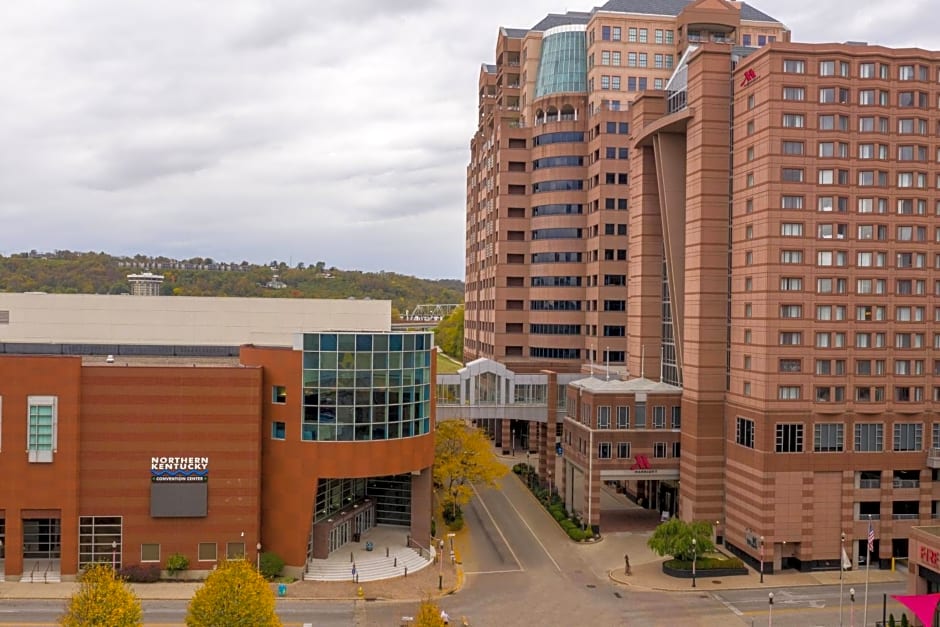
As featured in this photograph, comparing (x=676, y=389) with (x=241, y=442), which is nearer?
(x=241, y=442)

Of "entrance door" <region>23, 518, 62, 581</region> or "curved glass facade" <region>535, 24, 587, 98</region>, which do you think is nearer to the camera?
"entrance door" <region>23, 518, 62, 581</region>

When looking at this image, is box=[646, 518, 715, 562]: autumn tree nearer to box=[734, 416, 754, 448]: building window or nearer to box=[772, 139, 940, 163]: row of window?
box=[734, 416, 754, 448]: building window

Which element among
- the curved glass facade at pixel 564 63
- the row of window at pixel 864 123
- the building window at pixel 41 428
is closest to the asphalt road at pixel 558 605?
the building window at pixel 41 428

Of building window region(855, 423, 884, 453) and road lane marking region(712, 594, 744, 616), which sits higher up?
building window region(855, 423, 884, 453)

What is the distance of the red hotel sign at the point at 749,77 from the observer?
67938 mm

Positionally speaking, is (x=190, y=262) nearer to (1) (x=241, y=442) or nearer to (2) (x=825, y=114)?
(1) (x=241, y=442)

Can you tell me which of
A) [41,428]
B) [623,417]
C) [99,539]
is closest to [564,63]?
[623,417]

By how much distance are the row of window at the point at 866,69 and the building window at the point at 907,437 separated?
26521mm

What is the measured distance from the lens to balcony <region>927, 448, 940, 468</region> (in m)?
66.5

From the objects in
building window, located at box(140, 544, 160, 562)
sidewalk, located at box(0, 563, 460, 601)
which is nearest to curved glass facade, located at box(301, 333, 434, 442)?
sidewalk, located at box(0, 563, 460, 601)

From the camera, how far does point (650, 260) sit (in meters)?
87.9

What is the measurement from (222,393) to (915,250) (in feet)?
173

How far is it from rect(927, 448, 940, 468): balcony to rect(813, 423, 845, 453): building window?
6.90m

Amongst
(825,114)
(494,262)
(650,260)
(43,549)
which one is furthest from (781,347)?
(494,262)
